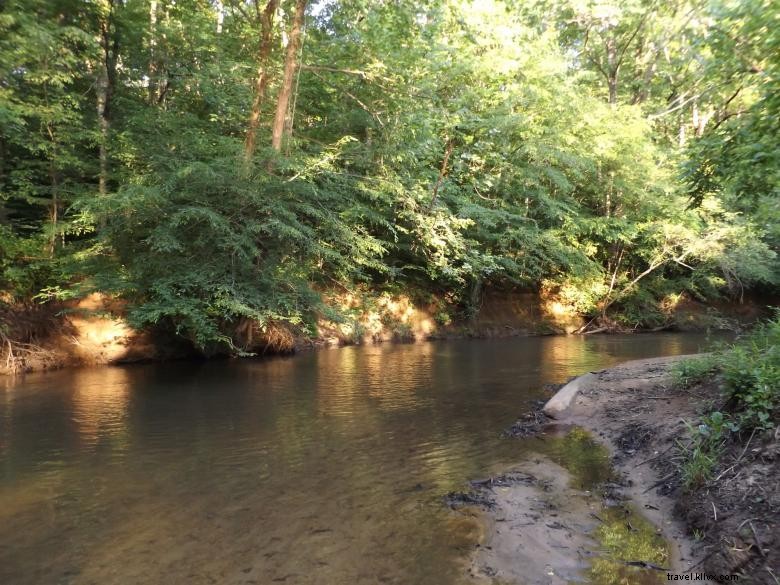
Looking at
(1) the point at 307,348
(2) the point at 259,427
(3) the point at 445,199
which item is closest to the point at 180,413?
(2) the point at 259,427

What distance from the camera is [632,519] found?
15.1ft

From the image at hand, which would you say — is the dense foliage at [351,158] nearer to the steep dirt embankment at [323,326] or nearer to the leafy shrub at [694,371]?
the steep dirt embankment at [323,326]

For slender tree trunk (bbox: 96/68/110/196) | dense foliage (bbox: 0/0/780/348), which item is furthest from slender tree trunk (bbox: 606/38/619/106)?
slender tree trunk (bbox: 96/68/110/196)

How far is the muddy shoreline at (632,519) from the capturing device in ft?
12.1

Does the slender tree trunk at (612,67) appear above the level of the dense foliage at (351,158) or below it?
above

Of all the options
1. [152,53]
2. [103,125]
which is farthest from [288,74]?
[152,53]

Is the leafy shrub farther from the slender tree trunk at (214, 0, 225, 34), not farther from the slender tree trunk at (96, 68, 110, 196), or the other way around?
the slender tree trunk at (214, 0, 225, 34)

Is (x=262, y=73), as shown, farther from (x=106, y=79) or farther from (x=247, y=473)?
(x=247, y=473)

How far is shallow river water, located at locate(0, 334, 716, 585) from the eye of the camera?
13.3ft

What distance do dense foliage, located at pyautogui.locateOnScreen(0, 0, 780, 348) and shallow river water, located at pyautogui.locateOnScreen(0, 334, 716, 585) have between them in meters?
2.86

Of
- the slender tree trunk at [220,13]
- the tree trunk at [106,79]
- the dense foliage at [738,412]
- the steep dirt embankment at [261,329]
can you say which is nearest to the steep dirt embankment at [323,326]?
the steep dirt embankment at [261,329]

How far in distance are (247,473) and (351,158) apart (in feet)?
39.0

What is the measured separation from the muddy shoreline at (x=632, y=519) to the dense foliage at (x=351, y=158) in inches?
136

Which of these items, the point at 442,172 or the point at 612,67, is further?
the point at 612,67
